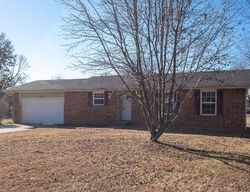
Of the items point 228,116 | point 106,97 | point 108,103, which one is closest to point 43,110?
point 106,97

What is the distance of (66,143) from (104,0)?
533 cm

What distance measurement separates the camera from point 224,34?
13117mm

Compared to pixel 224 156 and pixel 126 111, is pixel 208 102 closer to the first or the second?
pixel 126 111

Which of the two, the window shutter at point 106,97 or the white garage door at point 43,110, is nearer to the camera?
the window shutter at point 106,97

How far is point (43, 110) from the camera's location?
29797mm

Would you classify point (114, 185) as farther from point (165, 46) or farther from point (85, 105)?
point (85, 105)

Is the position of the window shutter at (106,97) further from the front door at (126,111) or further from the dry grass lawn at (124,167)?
the dry grass lawn at (124,167)

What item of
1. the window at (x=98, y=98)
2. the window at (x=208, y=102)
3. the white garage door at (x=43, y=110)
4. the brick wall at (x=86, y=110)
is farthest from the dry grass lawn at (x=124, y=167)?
the white garage door at (x=43, y=110)

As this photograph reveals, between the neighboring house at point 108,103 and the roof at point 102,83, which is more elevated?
the roof at point 102,83

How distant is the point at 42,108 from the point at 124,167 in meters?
20.9

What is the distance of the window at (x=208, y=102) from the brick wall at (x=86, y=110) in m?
5.78

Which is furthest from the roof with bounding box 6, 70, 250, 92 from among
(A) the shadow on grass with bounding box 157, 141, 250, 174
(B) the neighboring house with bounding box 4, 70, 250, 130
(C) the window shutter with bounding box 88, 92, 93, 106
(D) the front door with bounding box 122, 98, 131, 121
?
(A) the shadow on grass with bounding box 157, 141, 250, 174

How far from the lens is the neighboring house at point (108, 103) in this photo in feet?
73.6

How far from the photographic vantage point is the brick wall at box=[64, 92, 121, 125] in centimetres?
2619
